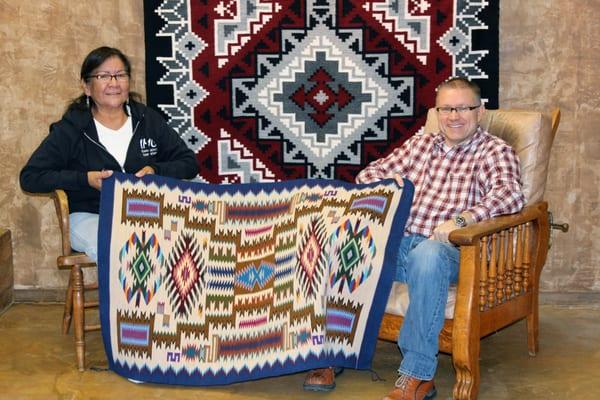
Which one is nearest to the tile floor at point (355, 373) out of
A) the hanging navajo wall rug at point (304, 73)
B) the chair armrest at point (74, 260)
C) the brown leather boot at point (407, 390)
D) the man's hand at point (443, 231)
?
the brown leather boot at point (407, 390)

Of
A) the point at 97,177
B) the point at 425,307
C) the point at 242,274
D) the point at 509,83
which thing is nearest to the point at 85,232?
the point at 97,177

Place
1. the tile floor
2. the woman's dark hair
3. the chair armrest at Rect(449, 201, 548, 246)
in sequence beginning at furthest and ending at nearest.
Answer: the woman's dark hair → the tile floor → the chair armrest at Rect(449, 201, 548, 246)

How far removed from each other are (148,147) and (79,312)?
785mm

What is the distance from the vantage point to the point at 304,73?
4.29m

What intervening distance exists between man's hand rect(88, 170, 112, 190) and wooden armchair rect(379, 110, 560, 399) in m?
1.20

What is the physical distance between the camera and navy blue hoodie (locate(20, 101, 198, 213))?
3678 mm

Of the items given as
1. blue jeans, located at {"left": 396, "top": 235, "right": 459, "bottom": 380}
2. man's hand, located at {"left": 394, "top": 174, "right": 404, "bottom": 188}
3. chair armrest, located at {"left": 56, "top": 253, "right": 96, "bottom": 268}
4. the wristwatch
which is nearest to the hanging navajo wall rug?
man's hand, located at {"left": 394, "top": 174, "right": 404, "bottom": 188}

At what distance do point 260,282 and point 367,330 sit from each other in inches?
17.4

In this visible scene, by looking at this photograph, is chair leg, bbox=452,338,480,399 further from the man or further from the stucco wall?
the stucco wall

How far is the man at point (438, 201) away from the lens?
318cm

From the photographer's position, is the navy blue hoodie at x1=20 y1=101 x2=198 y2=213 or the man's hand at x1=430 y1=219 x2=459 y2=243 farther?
the navy blue hoodie at x1=20 y1=101 x2=198 y2=213

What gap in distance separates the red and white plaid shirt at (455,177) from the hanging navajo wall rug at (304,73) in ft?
2.04

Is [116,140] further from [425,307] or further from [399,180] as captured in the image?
[425,307]

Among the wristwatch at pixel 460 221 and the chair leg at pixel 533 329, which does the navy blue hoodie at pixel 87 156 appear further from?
the chair leg at pixel 533 329
